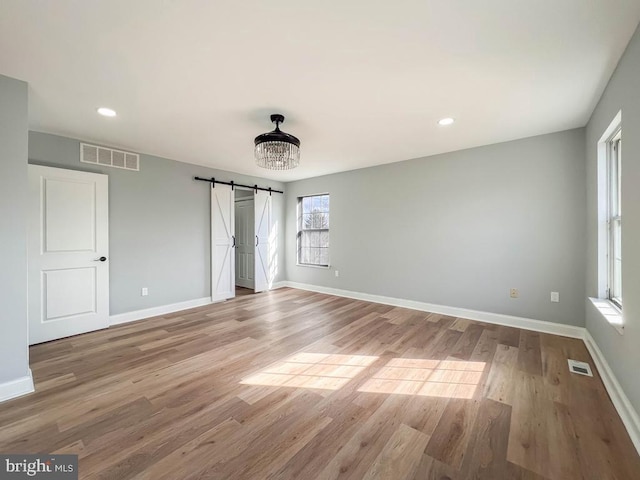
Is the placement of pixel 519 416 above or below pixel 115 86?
below

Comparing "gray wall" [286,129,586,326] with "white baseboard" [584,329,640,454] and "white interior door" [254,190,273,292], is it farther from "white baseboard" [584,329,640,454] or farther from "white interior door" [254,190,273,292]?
"white interior door" [254,190,273,292]

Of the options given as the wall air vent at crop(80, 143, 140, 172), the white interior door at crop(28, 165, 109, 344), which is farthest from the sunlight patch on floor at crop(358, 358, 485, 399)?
the wall air vent at crop(80, 143, 140, 172)

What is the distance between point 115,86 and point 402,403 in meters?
3.41

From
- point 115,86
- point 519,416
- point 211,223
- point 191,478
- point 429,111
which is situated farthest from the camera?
point 211,223

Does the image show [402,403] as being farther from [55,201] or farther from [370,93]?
[55,201]

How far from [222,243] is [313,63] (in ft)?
12.5

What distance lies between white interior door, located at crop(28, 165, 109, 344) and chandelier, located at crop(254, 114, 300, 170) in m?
2.34

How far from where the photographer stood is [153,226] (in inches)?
163

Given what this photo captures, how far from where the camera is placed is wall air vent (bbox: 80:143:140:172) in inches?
137

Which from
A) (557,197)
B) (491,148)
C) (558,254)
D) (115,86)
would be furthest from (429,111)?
(115,86)

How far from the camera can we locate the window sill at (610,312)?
6.40 ft

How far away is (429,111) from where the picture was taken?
2.69m

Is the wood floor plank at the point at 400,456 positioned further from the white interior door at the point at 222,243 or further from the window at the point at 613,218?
the white interior door at the point at 222,243

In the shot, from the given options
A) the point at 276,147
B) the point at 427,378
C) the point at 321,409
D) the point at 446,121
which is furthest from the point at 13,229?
the point at 446,121
